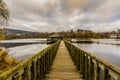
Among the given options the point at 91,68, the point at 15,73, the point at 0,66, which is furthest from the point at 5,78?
the point at 0,66

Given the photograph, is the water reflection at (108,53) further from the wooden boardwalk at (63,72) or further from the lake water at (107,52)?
the wooden boardwalk at (63,72)

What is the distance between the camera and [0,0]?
16031mm

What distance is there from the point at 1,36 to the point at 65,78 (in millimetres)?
10967

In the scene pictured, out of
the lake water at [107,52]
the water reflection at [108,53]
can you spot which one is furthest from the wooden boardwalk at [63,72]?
the water reflection at [108,53]

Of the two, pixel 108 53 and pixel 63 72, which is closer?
pixel 63 72

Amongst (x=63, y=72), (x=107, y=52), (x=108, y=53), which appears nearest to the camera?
(x=63, y=72)

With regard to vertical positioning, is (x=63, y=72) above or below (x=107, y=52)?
above

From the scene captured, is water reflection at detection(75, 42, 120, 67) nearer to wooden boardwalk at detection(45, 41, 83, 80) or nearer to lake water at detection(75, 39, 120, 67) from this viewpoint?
lake water at detection(75, 39, 120, 67)

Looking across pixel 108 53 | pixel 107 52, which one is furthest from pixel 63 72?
pixel 107 52

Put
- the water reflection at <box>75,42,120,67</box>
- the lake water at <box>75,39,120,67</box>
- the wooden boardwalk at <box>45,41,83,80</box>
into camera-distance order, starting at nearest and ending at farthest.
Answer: the wooden boardwalk at <box>45,41,83,80</box> < the water reflection at <box>75,42,120,67</box> < the lake water at <box>75,39,120,67</box>

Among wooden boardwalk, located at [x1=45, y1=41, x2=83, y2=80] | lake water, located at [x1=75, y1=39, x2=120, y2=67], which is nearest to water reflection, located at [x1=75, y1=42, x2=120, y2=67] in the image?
lake water, located at [x1=75, y1=39, x2=120, y2=67]

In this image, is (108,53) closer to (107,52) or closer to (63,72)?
(107,52)

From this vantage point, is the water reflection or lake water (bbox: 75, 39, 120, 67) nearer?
the water reflection

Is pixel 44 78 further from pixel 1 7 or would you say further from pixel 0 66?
pixel 1 7
